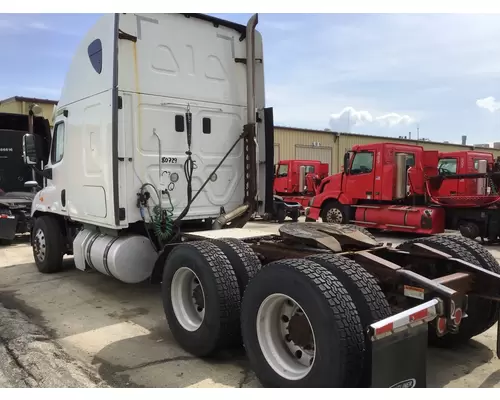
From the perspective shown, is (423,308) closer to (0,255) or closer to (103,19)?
(103,19)

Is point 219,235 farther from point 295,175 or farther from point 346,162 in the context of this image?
point 295,175

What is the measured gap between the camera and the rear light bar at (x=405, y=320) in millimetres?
2654

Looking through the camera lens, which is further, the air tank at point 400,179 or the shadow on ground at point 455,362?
the air tank at point 400,179

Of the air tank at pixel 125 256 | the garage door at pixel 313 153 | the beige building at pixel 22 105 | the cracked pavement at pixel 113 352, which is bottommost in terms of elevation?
the cracked pavement at pixel 113 352

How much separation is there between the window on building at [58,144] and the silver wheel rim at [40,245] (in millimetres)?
1256

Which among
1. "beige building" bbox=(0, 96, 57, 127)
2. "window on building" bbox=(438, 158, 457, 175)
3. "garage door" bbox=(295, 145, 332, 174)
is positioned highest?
"beige building" bbox=(0, 96, 57, 127)

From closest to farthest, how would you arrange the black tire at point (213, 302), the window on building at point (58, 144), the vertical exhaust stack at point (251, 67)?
the black tire at point (213, 302)
the vertical exhaust stack at point (251, 67)
the window on building at point (58, 144)

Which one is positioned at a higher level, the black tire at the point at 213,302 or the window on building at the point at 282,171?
the window on building at the point at 282,171

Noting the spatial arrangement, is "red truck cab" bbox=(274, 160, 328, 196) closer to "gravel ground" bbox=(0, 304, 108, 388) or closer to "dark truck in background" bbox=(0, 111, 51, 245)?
"dark truck in background" bbox=(0, 111, 51, 245)

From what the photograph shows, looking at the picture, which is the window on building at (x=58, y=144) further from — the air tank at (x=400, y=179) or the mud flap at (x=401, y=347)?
the air tank at (x=400, y=179)

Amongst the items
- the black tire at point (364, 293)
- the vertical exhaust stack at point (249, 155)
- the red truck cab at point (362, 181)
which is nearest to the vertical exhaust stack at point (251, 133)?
the vertical exhaust stack at point (249, 155)

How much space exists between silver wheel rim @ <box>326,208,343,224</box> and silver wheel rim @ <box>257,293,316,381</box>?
10.7m

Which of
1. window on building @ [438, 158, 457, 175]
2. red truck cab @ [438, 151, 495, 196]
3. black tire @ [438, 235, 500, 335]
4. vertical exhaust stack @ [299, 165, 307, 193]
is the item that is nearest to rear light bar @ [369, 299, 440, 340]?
black tire @ [438, 235, 500, 335]

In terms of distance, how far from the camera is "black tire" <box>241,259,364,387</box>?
2.84 m
